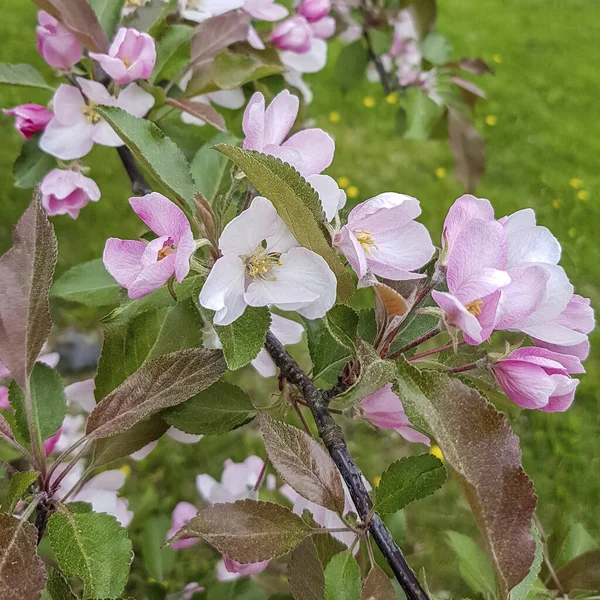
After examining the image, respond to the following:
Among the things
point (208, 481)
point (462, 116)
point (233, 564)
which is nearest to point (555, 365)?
point (233, 564)

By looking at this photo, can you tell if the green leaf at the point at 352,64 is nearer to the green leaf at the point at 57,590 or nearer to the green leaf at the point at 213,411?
the green leaf at the point at 213,411

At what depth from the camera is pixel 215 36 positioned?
1003 mm

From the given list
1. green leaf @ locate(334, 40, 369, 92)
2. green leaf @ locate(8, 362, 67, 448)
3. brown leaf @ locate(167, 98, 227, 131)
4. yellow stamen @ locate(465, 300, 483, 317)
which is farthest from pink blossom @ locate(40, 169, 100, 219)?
green leaf @ locate(334, 40, 369, 92)

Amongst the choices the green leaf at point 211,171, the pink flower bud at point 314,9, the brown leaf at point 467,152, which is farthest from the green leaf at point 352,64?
the green leaf at point 211,171

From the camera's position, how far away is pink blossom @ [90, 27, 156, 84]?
0.82 metres

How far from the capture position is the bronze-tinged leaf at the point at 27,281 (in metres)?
0.61

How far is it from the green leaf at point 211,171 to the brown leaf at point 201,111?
1.7 inches

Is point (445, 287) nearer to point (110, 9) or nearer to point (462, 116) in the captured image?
point (110, 9)

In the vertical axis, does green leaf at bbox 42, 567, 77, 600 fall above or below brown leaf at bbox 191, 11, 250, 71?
below

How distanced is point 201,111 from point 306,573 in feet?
1.99

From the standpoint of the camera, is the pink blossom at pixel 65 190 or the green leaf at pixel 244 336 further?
the pink blossom at pixel 65 190

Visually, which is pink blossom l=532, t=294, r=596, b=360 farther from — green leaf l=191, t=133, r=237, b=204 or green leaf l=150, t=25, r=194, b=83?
green leaf l=150, t=25, r=194, b=83

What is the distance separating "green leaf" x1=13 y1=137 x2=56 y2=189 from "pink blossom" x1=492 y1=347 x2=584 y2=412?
836mm

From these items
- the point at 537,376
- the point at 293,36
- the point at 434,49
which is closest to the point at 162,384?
the point at 537,376
